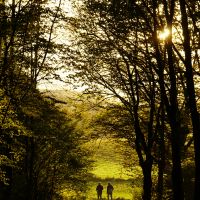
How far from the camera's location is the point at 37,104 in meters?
22.9

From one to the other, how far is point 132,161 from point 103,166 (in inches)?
3019

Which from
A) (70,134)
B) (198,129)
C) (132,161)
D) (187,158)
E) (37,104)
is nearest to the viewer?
(198,129)

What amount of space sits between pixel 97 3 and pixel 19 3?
5.09m

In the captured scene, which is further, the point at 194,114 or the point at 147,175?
the point at 147,175

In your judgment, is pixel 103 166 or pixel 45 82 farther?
pixel 103 166

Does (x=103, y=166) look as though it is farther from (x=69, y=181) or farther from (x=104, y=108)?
(x=104, y=108)

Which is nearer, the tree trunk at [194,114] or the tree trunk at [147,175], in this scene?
the tree trunk at [194,114]

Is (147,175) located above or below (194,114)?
below

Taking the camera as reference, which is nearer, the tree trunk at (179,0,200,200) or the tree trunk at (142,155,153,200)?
the tree trunk at (179,0,200,200)

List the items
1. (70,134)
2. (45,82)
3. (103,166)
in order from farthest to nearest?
(103,166) < (70,134) < (45,82)

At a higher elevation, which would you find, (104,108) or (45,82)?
(45,82)

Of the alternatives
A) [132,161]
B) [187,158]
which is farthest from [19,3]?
[132,161]

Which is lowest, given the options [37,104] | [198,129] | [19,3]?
[198,129]

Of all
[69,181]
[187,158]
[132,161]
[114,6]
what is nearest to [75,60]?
[114,6]
